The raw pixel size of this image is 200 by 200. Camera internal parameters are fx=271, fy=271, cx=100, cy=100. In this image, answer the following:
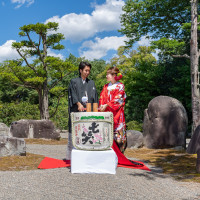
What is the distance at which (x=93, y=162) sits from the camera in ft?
15.6

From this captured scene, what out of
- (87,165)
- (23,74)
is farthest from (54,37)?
(87,165)

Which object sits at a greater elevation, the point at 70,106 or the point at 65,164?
the point at 70,106

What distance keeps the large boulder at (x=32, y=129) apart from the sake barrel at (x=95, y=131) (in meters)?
7.29

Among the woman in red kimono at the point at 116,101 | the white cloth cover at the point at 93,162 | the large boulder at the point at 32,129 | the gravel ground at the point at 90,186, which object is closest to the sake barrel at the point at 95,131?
the white cloth cover at the point at 93,162

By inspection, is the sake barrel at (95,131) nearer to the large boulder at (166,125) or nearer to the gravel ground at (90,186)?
the gravel ground at (90,186)

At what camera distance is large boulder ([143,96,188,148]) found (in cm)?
895

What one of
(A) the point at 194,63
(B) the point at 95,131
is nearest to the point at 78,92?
(B) the point at 95,131

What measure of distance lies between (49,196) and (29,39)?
1257 centimetres

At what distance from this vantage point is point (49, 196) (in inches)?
138

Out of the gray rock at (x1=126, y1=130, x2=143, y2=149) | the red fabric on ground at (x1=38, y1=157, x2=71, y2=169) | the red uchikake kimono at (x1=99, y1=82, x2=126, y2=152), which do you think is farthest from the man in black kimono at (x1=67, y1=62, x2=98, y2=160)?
the gray rock at (x1=126, y1=130, x2=143, y2=149)

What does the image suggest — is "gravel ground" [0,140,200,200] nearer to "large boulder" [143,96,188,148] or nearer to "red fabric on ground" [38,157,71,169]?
"red fabric on ground" [38,157,71,169]

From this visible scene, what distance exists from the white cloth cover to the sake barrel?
0.10m

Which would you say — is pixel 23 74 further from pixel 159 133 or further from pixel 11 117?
pixel 159 133

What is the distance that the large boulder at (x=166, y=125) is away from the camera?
8.95 m
